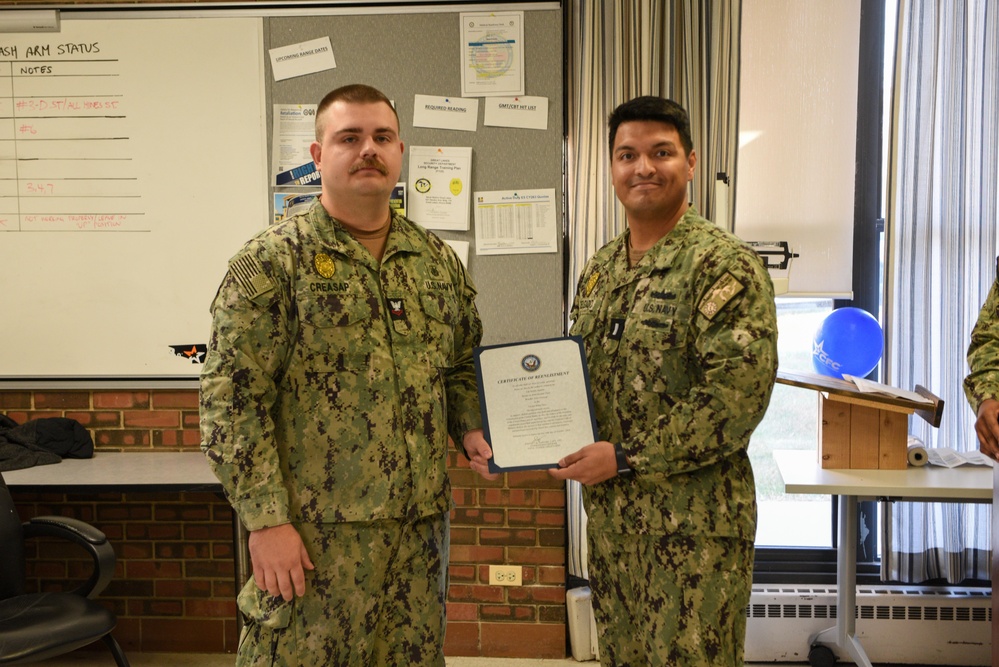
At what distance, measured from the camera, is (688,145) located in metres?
1.95

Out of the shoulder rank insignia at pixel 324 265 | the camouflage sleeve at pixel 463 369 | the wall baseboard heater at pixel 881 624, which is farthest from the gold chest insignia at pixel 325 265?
the wall baseboard heater at pixel 881 624

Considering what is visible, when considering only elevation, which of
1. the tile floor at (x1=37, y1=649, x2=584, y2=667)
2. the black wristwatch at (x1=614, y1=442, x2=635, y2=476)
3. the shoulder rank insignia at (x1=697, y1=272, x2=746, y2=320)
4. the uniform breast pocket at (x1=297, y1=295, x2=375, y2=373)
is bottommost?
the tile floor at (x1=37, y1=649, x2=584, y2=667)

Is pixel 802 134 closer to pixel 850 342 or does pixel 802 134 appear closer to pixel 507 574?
pixel 850 342

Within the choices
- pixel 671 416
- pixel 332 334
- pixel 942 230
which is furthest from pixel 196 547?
pixel 942 230

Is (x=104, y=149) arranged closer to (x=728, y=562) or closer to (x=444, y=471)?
(x=444, y=471)

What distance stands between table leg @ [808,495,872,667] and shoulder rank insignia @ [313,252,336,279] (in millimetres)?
2038

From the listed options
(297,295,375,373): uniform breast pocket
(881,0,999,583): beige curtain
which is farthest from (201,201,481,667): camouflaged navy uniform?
(881,0,999,583): beige curtain

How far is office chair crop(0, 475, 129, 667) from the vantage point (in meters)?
2.19

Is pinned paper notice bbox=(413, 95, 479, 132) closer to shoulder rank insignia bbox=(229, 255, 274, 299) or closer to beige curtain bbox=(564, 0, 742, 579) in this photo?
beige curtain bbox=(564, 0, 742, 579)

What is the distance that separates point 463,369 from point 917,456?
1.77 meters

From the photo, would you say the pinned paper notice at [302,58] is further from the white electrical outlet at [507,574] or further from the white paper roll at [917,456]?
the white paper roll at [917,456]

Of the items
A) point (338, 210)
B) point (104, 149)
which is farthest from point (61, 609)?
point (104, 149)

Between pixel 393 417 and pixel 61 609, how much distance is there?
1.34 metres

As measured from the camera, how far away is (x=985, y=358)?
7.27 ft
